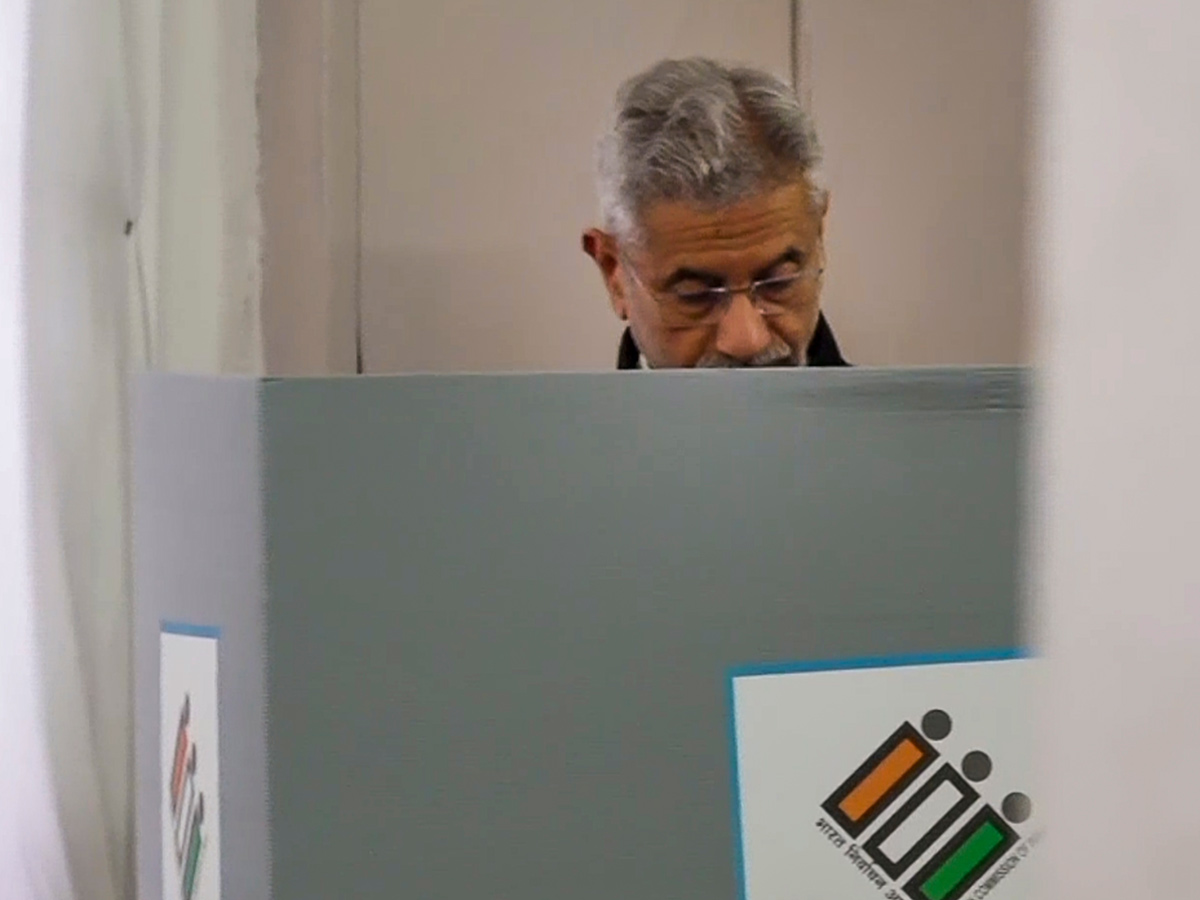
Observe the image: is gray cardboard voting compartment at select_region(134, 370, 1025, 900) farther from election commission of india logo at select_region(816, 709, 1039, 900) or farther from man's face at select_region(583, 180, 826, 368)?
man's face at select_region(583, 180, 826, 368)

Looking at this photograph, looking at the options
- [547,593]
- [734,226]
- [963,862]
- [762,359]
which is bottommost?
[963,862]

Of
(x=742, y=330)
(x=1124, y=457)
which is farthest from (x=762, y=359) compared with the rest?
(x=1124, y=457)

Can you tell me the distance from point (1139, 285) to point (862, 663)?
1.47ft

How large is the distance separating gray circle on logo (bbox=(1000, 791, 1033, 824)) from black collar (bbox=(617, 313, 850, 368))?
2.00 ft

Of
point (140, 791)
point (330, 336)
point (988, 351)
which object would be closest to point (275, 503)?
point (140, 791)

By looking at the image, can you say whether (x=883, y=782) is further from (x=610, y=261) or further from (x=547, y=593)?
(x=610, y=261)

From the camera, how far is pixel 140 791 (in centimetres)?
83

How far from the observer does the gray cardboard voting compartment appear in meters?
0.59

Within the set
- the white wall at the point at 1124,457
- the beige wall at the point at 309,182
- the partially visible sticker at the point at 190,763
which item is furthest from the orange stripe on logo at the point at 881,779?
the beige wall at the point at 309,182

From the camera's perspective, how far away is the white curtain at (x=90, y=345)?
3.61 ft

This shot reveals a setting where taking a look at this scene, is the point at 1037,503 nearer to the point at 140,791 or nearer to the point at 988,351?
the point at 140,791

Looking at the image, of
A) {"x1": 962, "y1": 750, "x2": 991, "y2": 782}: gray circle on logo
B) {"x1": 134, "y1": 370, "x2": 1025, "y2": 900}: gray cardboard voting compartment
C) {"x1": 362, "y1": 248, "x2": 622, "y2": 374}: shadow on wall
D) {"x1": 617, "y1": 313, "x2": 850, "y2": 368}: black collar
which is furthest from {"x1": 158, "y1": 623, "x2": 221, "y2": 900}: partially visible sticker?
{"x1": 362, "y1": 248, "x2": 622, "y2": 374}: shadow on wall

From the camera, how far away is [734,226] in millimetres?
1146

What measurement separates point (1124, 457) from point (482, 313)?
140 cm
